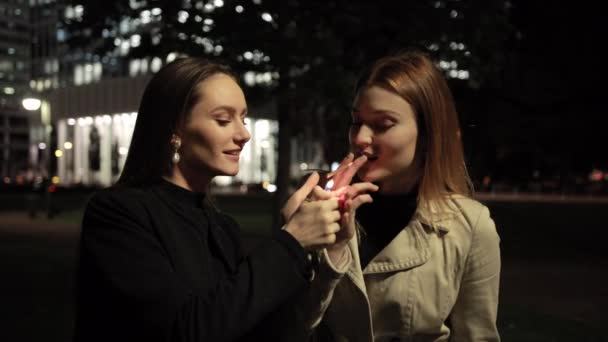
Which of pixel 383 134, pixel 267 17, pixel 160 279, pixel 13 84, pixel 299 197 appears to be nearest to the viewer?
pixel 160 279

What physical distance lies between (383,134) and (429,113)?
0.22 metres

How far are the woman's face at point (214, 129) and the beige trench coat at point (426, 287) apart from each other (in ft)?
1.73

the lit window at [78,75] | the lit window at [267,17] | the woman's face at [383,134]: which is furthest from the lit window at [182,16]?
the lit window at [78,75]

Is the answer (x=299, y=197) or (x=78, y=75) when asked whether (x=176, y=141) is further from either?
(x=78, y=75)

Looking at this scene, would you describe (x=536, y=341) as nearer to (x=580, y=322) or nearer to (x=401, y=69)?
(x=580, y=322)

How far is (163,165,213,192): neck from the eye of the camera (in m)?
2.12

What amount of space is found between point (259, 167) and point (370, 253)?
8933 centimetres

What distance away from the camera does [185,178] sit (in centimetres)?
214

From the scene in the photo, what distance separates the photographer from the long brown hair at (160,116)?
6.64 feet

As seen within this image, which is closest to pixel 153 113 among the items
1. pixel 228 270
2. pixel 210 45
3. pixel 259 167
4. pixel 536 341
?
pixel 228 270

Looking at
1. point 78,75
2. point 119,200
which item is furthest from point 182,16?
point 78,75

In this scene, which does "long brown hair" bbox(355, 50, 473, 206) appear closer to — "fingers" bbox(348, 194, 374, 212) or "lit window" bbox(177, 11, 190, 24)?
"fingers" bbox(348, 194, 374, 212)

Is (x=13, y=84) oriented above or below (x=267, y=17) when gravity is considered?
above

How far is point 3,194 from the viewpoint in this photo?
199 ft
